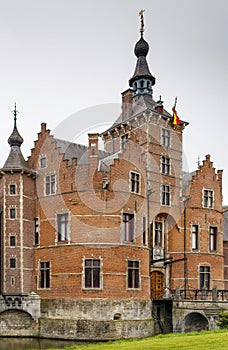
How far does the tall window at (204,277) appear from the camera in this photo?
3366 centimetres

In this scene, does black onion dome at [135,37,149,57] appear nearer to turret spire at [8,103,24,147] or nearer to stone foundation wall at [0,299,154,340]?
turret spire at [8,103,24,147]

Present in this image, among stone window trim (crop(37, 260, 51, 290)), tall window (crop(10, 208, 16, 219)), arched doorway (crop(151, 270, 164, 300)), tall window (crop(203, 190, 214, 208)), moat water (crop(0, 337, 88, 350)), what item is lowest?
moat water (crop(0, 337, 88, 350))

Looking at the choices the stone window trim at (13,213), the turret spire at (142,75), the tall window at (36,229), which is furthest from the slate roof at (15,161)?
the turret spire at (142,75)

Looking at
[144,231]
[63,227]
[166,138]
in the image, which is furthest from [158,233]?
[63,227]

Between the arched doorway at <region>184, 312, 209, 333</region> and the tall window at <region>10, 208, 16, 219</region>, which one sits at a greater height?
the tall window at <region>10, 208, 16, 219</region>

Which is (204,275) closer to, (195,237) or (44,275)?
(195,237)

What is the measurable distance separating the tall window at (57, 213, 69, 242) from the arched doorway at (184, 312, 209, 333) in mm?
8754

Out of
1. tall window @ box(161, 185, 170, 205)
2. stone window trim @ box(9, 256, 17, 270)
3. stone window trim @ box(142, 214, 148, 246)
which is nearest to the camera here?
stone window trim @ box(9, 256, 17, 270)

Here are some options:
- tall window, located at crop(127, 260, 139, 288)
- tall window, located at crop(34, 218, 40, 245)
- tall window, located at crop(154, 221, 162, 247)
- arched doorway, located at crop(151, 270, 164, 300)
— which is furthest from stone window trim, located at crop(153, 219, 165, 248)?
tall window, located at crop(34, 218, 40, 245)

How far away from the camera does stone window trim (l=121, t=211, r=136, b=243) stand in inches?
1114

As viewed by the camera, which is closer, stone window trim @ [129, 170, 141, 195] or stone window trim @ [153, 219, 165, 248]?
stone window trim @ [129, 170, 141, 195]

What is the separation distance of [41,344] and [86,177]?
949 cm

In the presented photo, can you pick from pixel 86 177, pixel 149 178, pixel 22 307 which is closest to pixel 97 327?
pixel 22 307

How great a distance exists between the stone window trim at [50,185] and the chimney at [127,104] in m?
8.21
